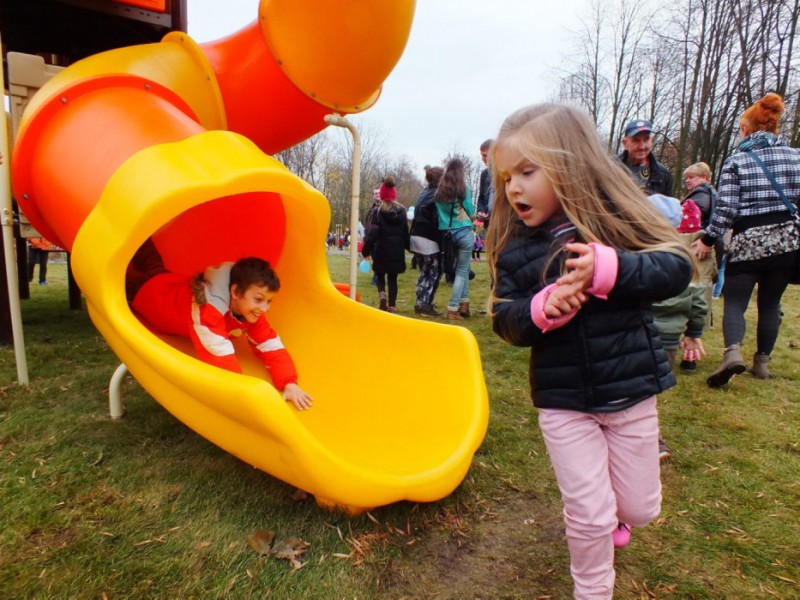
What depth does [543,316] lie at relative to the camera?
1358 mm

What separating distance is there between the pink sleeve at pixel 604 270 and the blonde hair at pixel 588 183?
13 cm

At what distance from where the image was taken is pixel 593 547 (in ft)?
4.77

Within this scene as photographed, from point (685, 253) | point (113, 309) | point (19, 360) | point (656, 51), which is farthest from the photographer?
point (656, 51)

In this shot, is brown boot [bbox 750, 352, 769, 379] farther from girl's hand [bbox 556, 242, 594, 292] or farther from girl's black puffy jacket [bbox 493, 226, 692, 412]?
girl's hand [bbox 556, 242, 594, 292]

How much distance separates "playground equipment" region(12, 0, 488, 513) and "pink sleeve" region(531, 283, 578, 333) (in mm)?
746

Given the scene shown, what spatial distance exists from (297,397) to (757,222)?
3213mm

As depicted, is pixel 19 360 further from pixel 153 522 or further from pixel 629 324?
pixel 629 324

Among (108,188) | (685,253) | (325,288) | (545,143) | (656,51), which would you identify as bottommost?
(325,288)

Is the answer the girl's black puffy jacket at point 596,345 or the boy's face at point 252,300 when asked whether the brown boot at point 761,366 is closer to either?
the girl's black puffy jacket at point 596,345

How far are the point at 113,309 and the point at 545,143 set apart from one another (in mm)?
1608

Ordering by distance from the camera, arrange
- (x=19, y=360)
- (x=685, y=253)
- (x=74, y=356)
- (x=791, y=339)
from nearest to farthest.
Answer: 1. (x=685, y=253)
2. (x=19, y=360)
3. (x=74, y=356)
4. (x=791, y=339)

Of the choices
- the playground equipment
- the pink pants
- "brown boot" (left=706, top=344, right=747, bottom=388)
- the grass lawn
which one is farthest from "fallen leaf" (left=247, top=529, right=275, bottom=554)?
"brown boot" (left=706, top=344, right=747, bottom=388)

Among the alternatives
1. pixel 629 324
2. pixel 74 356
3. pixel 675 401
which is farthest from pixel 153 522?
pixel 675 401

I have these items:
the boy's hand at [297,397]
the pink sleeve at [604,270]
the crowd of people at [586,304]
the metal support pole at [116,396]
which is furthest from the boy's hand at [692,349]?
the metal support pole at [116,396]
